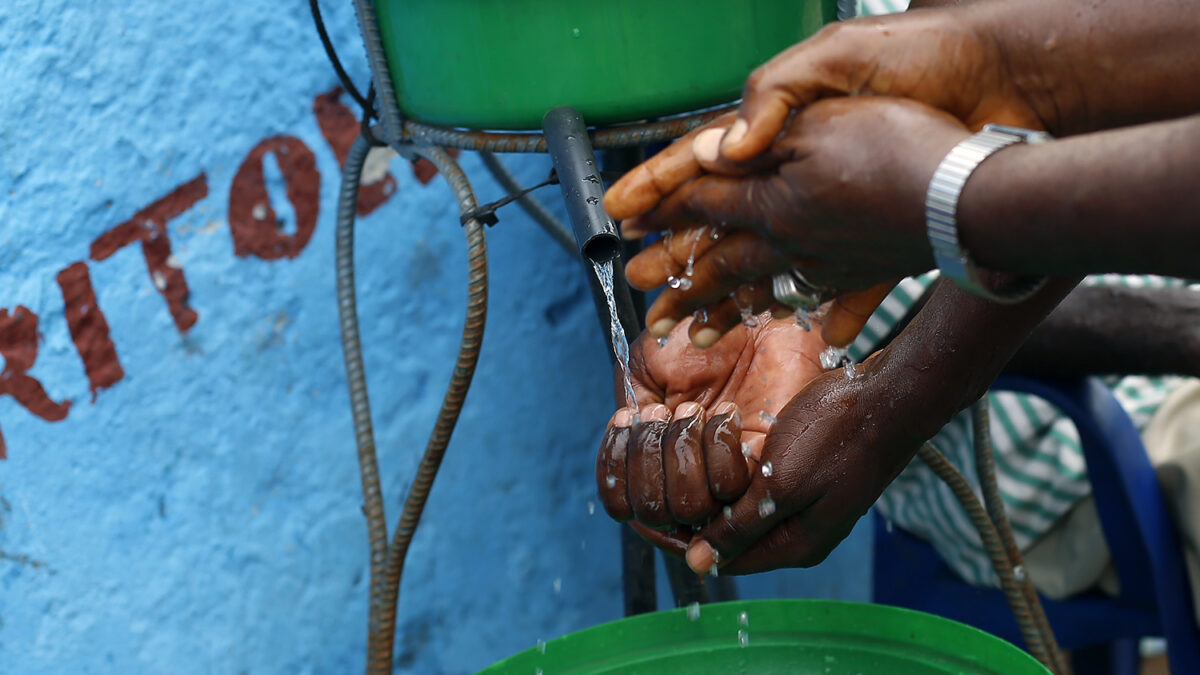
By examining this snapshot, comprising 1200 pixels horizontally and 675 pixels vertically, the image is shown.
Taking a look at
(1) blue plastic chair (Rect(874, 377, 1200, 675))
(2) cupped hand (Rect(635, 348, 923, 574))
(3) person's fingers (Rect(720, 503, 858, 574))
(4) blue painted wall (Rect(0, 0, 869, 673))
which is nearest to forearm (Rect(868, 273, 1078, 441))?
(2) cupped hand (Rect(635, 348, 923, 574))

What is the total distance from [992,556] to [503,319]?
81 cm

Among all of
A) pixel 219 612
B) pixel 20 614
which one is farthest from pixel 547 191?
pixel 20 614

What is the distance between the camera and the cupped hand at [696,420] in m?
1.04

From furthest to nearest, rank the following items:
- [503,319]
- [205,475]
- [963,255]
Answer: [503,319]
[205,475]
[963,255]

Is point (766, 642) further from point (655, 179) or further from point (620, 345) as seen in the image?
point (655, 179)

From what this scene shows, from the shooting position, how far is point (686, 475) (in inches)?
40.5

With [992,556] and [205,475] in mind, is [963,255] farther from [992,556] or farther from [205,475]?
[205,475]

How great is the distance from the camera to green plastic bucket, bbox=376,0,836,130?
3.31ft

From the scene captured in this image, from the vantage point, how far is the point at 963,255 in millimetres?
652

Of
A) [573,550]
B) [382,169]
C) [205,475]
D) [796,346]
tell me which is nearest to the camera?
[796,346]

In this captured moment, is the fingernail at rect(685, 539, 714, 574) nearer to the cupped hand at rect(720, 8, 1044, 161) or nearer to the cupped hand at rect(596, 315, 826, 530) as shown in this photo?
the cupped hand at rect(596, 315, 826, 530)

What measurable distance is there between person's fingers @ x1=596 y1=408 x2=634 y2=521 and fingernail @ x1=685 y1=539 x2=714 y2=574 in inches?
3.0

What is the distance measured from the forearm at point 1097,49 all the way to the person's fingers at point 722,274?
233mm

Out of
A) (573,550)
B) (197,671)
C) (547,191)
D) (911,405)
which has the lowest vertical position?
(573,550)
